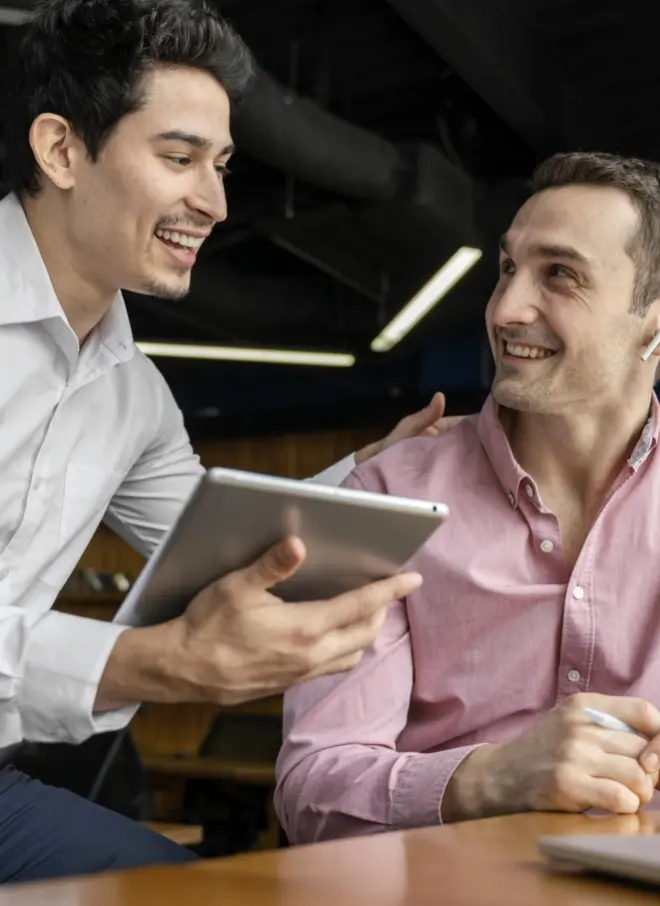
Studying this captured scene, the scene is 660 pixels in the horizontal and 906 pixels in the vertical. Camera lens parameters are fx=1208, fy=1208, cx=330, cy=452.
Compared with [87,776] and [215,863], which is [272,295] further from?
[215,863]

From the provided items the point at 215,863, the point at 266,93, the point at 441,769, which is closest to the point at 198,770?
the point at 266,93

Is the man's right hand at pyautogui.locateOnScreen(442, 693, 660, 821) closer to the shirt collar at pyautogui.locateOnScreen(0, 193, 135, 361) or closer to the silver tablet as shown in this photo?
the silver tablet

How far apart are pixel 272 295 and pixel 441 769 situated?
766 cm

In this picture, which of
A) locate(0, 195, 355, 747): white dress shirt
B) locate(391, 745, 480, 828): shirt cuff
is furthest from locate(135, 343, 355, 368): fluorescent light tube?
locate(391, 745, 480, 828): shirt cuff

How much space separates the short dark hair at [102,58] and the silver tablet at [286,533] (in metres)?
1.19

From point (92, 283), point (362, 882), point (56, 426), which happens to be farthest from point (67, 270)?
point (362, 882)

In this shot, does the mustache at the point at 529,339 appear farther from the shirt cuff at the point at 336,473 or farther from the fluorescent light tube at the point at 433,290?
the fluorescent light tube at the point at 433,290

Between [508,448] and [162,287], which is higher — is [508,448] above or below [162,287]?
below

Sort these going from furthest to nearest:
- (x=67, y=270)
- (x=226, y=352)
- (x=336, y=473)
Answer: (x=226, y=352), (x=336, y=473), (x=67, y=270)

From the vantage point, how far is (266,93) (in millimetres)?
5367

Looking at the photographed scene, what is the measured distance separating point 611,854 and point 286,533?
1.56ft

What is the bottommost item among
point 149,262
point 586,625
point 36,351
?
point 586,625

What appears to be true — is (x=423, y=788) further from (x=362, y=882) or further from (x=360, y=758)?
(x=362, y=882)

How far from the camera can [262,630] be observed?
1.33 m
